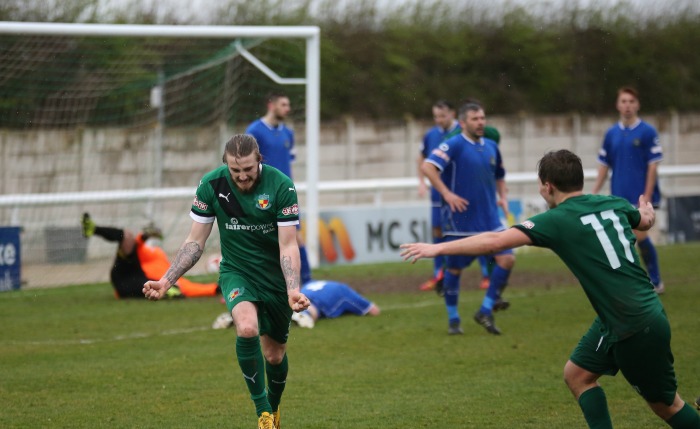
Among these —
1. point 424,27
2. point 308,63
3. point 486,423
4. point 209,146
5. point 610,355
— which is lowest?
point 486,423

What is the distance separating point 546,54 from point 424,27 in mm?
3352

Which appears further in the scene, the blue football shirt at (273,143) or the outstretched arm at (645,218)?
the blue football shirt at (273,143)

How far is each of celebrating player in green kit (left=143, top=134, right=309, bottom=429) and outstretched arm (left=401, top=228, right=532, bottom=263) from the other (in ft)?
3.60

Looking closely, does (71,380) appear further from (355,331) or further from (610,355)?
(610,355)

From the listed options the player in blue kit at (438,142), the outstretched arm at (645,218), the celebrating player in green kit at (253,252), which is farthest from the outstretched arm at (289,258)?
the player in blue kit at (438,142)

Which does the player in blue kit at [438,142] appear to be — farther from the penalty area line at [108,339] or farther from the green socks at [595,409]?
the green socks at [595,409]

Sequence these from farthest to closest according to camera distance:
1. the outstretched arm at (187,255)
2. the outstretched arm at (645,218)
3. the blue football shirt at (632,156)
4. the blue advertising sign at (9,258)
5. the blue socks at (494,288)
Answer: the blue advertising sign at (9,258)
the blue football shirt at (632,156)
the blue socks at (494,288)
the outstretched arm at (187,255)
the outstretched arm at (645,218)

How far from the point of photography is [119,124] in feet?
54.5

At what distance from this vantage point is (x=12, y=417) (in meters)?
7.14

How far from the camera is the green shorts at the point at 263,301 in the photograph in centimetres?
646

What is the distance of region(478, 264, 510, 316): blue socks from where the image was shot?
10.4 meters

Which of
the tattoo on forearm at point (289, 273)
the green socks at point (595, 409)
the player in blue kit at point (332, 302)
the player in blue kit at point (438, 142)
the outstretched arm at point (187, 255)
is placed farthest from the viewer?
the player in blue kit at point (438, 142)

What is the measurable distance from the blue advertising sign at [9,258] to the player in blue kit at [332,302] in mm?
4516

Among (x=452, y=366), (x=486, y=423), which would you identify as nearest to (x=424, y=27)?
(x=452, y=366)
